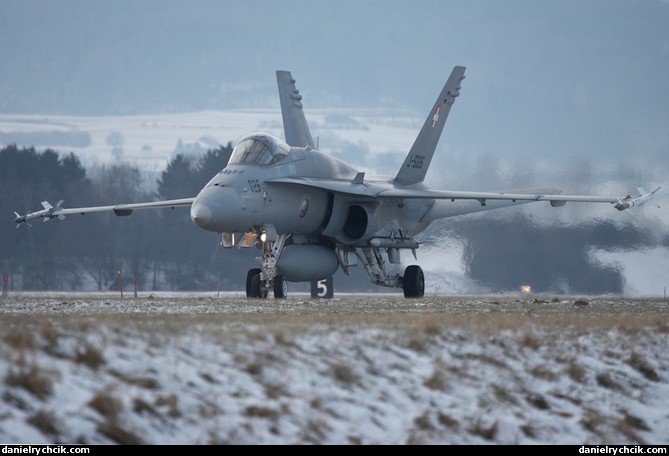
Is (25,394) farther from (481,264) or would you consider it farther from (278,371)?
(481,264)

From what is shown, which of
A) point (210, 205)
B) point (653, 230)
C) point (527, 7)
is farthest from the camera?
point (527, 7)

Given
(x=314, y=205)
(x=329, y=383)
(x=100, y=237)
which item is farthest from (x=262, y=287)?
(x=100, y=237)

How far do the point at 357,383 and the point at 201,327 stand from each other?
231cm

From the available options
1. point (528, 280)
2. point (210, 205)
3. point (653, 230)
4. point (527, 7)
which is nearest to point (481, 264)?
point (528, 280)

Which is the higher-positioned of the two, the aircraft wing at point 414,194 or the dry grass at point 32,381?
the aircraft wing at point 414,194

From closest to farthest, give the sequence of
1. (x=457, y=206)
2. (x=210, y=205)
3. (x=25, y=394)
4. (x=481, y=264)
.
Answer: (x=25, y=394), (x=210, y=205), (x=457, y=206), (x=481, y=264)

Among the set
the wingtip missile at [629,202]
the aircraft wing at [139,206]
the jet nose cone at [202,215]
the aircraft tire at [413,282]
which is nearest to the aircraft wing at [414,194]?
the wingtip missile at [629,202]

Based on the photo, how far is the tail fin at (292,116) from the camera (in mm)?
32625

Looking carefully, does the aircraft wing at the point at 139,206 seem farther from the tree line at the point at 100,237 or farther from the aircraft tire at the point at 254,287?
the tree line at the point at 100,237

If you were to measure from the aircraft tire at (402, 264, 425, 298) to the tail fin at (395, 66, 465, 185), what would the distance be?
2504 millimetres

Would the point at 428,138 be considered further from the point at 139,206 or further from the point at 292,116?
the point at 139,206

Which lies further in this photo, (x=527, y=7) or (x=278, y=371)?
(x=527, y=7)

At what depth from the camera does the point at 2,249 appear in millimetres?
60750

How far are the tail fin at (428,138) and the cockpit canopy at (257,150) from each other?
18.4 feet
